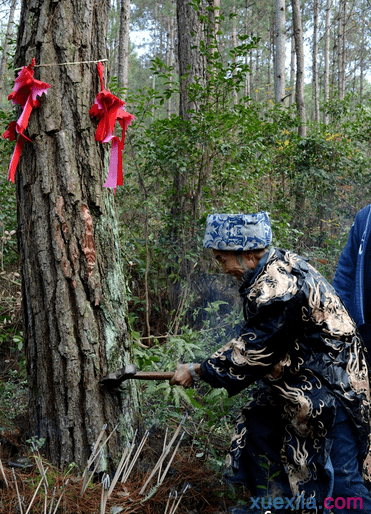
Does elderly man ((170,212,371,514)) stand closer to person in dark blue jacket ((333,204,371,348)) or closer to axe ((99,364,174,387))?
axe ((99,364,174,387))

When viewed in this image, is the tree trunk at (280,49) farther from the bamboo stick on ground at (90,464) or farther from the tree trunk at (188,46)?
the bamboo stick on ground at (90,464)

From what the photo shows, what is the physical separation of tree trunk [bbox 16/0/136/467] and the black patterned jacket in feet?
2.41

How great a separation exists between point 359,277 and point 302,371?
3.33ft

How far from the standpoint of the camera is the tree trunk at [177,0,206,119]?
5621 millimetres

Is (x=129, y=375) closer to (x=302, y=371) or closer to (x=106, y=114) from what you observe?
(x=302, y=371)

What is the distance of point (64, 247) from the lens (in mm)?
2344

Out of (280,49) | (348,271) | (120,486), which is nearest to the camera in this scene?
(120,486)

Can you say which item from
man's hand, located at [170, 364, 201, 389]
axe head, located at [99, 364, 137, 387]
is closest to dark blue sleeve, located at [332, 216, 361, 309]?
man's hand, located at [170, 364, 201, 389]

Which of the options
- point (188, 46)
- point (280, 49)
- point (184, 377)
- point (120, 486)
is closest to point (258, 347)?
point (184, 377)

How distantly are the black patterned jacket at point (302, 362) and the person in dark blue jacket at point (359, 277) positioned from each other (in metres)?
0.70

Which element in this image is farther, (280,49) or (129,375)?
Answer: (280,49)

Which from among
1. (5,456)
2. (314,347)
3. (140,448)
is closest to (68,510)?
(140,448)

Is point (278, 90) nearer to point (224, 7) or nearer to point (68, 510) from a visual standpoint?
point (68, 510)

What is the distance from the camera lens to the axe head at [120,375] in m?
2.34
